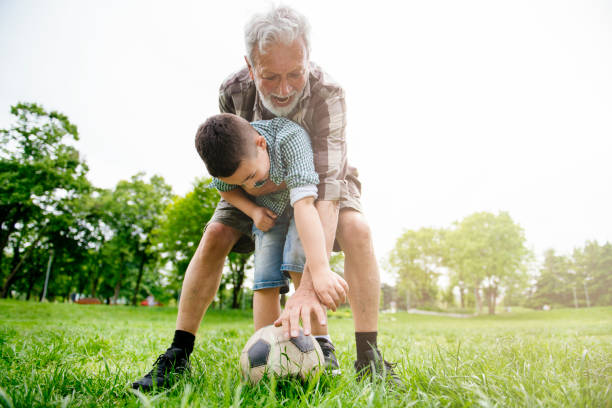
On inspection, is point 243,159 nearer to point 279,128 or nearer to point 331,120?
point 279,128

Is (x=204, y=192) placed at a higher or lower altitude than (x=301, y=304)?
higher

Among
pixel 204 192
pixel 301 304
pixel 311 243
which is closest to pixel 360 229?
pixel 311 243

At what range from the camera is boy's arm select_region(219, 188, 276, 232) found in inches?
103

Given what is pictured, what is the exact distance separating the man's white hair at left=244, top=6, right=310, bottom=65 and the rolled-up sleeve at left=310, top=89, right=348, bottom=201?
1.49ft

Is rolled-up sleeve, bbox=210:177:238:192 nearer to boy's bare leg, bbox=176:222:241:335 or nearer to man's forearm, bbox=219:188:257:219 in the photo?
man's forearm, bbox=219:188:257:219

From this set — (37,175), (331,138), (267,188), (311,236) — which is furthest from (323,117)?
(37,175)

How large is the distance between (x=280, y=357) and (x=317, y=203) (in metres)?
1.00

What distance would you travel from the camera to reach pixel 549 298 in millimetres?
52812

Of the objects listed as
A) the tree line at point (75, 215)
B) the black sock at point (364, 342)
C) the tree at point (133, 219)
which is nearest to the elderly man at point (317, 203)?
the black sock at point (364, 342)

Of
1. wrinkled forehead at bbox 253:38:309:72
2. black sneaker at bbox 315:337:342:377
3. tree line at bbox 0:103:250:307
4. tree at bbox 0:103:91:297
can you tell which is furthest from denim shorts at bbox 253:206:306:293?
tree at bbox 0:103:91:297

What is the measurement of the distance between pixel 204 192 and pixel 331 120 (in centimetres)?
1908

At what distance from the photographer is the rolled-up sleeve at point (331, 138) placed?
262 cm

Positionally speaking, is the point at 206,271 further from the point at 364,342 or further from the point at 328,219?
the point at 364,342

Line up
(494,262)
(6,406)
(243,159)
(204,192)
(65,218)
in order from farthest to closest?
(494,262), (65,218), (204,192), (243,159), (6,406)
